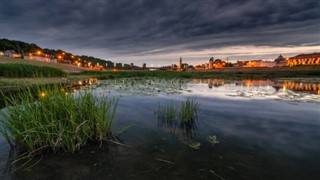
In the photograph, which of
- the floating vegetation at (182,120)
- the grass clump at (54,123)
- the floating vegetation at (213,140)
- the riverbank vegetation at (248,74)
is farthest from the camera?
the riverbank vegetation at (248,74)

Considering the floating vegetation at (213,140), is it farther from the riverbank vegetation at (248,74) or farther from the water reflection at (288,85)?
the riverbank vegetation at (248,74)

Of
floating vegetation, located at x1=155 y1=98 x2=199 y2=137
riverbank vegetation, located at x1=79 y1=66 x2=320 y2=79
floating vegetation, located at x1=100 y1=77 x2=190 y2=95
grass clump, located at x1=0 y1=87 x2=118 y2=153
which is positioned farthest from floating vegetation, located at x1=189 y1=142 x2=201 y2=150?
riverbank vegetation, located at x1=79 y1=66 x2=320 y2=79

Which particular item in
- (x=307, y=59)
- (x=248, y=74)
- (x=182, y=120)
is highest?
(x=307, y=59)

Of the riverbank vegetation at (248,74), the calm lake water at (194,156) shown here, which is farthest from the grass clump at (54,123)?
the riverbank vegetation at (248,74)

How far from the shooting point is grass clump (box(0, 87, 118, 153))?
5.68 m

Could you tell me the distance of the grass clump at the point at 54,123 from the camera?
5684mm

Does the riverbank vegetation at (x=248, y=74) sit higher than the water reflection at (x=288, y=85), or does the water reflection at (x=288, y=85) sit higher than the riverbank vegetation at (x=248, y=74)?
the riverbank vegetation at (x=248, y=74)

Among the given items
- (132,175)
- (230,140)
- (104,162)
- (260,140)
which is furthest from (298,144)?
(104,162)

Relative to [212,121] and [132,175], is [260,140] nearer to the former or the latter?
[212,121]

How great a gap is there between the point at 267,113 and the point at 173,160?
9.03m

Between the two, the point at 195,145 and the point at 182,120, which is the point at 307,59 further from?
the point at 195,145

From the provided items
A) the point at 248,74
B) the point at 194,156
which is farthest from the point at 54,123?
the point at 248,74

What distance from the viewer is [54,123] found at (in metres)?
6.13

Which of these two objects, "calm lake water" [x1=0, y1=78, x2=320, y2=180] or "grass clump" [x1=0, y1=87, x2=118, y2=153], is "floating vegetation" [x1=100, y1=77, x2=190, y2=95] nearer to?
"calm lake water" [x1=0, y1=78, x2=320, y2=180]
